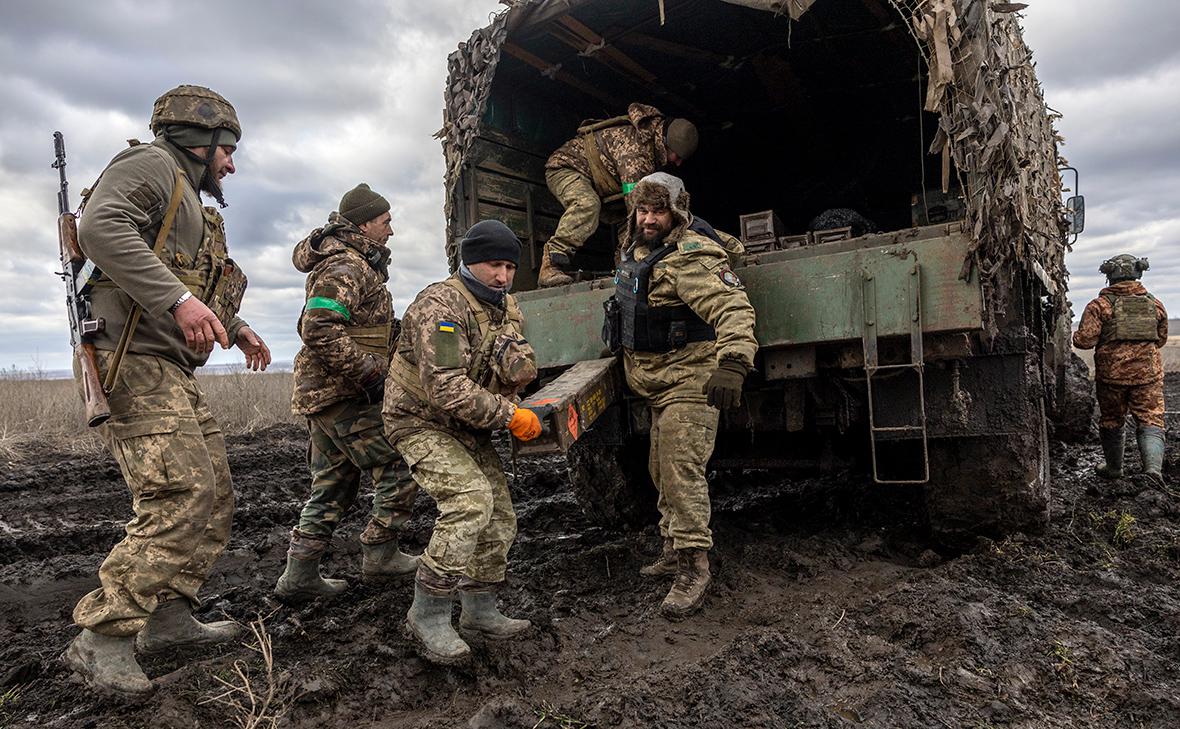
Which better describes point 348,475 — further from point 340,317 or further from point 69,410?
point 69,410

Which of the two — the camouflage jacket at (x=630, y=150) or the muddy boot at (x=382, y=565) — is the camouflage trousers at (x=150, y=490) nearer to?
the muddy boot at (x=382, y=565)

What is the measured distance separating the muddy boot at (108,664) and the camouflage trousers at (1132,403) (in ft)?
21.3

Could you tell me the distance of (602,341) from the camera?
3766 millimetres

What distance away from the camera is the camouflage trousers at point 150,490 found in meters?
2.43

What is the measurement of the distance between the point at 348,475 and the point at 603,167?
8.16 feet

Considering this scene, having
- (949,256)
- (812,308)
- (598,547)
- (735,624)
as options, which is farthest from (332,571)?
(949,256)

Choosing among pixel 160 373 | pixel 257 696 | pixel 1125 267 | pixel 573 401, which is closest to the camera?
pixel 257 696

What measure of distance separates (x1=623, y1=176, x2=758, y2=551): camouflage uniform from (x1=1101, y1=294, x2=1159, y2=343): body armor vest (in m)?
4.30

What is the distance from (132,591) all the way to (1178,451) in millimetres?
7792

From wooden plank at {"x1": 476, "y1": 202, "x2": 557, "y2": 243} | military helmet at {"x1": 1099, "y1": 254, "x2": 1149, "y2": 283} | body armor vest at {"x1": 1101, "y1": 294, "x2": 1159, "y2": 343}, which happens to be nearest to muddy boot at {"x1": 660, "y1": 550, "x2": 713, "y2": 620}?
wooden plank at {"x1": 476, "y1": 202, "x2": 557, "y2": 243}

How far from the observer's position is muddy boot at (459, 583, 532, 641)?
9.28 feet

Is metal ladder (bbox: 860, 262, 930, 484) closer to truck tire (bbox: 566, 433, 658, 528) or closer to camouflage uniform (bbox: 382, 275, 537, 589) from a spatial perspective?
camouflage uniform (bbox: 382, 275, 537, 589)

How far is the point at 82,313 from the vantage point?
8.52 ft

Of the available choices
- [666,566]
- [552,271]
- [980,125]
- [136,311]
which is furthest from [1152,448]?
[136,311]
